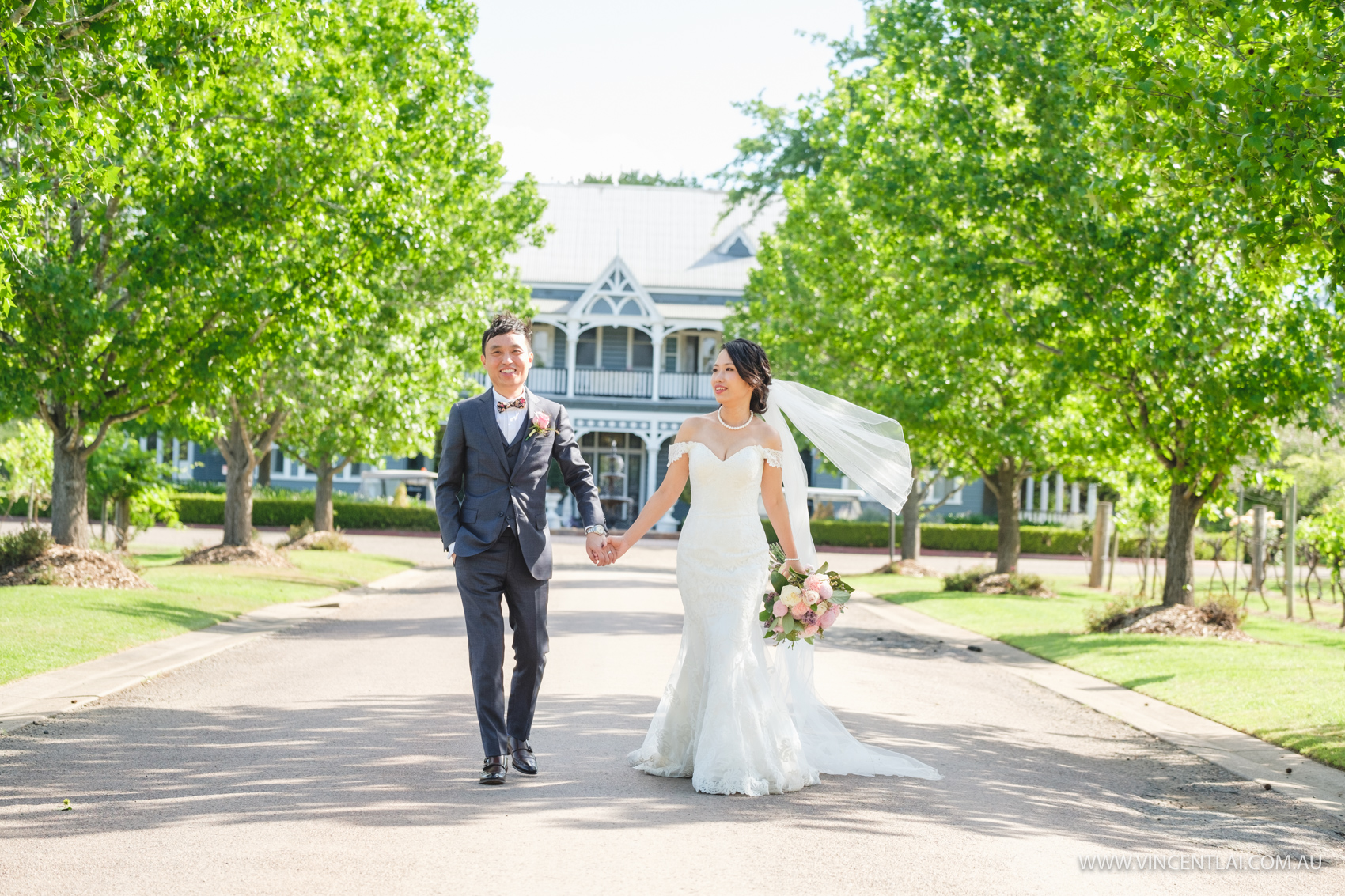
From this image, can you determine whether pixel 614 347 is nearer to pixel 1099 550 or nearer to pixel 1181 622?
pixel 1099 550

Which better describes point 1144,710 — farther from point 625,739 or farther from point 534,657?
point 534,657

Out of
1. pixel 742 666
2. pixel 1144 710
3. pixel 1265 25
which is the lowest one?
pixel 1144 710

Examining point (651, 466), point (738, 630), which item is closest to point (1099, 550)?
point (738, 630)

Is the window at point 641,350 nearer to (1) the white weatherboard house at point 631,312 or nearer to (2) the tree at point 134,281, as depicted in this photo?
(1) the white weatherboard house at point 631,312

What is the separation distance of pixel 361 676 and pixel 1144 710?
6468 mm

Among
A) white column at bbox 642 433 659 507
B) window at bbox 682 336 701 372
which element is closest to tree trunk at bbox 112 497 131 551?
white column at bbox 642 433 659 507

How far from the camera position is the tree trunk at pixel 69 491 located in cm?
1572

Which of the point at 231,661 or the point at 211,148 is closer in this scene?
the point at 231,661

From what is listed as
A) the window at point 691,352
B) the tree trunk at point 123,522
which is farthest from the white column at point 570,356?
the tree trunk at point 123,522

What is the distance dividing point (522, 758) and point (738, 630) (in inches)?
51.9

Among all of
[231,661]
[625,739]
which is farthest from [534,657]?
[231,661]

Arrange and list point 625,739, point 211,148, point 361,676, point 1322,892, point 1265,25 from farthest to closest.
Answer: point 211,148
point 361,676
point 1265,25
point 625,739
point 1322,892

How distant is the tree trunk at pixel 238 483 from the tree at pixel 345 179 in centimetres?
3

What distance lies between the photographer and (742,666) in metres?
6.82
